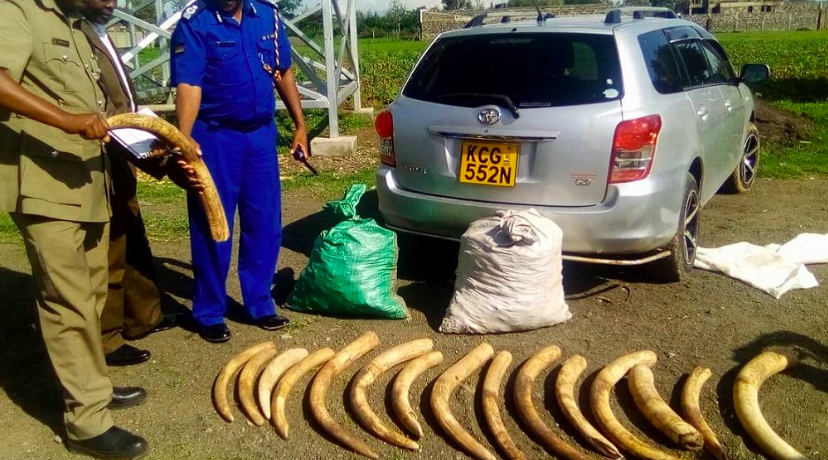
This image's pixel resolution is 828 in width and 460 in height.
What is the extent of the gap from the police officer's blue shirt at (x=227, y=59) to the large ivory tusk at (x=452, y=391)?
1.71 m

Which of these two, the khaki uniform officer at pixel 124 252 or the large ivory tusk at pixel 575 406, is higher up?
the khaki uniform officer at pixel 124 252

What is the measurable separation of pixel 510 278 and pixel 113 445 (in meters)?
2.18

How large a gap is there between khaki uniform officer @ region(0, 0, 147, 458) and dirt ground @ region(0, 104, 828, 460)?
309 mm

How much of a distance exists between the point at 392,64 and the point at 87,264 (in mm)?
14070

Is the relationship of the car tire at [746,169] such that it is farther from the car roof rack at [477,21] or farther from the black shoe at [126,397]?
the black shoe at [126,397]

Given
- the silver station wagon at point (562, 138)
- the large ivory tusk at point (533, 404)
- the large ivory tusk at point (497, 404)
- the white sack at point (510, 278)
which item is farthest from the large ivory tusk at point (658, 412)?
the silver station wagon at point (562, 138)

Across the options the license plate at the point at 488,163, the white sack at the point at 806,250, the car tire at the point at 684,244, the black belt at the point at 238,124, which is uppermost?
the black belt at the point at 238,124

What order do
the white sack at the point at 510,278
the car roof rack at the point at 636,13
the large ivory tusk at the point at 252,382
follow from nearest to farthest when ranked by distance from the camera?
the large ivory tusk at the point at 252,382
the white sack at the point at 510,278
the car roof rack at the point at 636,13

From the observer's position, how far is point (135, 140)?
134 inches

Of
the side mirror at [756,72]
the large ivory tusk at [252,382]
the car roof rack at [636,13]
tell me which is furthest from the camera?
the side mirror at [756,72]

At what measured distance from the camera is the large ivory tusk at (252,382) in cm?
367

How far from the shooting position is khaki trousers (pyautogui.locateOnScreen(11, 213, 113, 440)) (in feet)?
10.4

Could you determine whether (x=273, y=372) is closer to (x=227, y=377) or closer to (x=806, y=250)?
(x=227, y=377)

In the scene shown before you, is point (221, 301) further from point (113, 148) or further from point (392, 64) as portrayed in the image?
point (392, 64)
